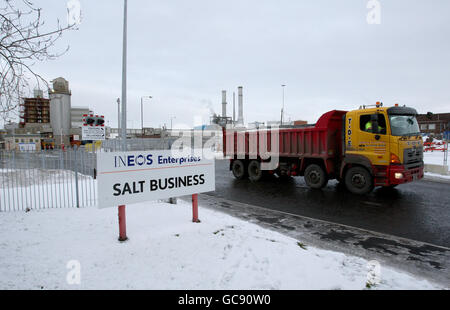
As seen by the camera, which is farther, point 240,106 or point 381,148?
point 240,106

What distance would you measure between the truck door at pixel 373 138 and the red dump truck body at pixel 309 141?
0.95m

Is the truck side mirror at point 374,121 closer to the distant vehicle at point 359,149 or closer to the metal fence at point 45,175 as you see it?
the distant vehicle at point 359,149

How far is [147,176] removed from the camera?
4734 mm

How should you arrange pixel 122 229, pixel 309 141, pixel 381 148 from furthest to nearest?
1. pixel 309 141
2. pixel 381 148
3. pixel 122 229

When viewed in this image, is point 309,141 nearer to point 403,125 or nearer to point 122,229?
point 403,125

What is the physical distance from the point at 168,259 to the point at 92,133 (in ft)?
23.2

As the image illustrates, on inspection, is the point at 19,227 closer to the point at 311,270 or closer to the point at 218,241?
the point at 218,241

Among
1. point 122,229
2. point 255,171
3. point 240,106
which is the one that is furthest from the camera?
point 240,106

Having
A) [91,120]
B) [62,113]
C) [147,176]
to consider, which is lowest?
[147,176]

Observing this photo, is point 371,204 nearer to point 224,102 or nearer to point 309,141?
point 309,141

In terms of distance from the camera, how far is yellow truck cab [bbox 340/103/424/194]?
7863 mm

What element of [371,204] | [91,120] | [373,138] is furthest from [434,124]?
[91,120]

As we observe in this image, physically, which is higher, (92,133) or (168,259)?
(92,133)

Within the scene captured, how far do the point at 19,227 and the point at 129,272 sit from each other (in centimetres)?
301
